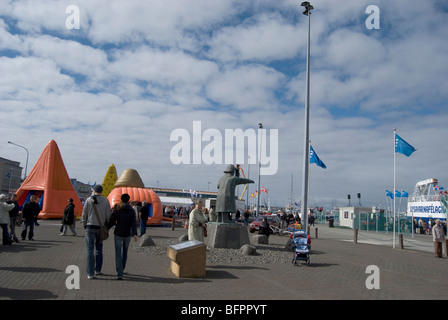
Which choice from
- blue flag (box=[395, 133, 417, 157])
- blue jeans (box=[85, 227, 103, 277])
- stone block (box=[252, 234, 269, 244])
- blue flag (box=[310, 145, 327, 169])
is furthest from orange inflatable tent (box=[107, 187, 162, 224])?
blue jeans (box=[85, 227, 103, 277])

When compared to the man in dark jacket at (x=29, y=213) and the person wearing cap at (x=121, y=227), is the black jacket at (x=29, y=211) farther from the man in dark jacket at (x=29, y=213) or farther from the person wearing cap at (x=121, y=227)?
the person wearing cap at (x=121, y=227)

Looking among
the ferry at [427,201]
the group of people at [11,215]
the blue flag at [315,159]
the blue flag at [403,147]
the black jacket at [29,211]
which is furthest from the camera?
the ferry at [427,201]

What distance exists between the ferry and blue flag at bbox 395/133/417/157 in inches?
691

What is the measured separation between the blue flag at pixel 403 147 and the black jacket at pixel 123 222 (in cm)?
1625

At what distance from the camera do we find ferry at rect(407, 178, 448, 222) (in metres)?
36.1

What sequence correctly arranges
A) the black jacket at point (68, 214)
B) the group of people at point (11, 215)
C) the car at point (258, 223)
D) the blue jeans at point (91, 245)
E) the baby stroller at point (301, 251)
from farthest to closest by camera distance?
the car at point (258, 223), the black jacket at point (68, 214), the group of people at point (11, 215), the baby stroller at point (301, 251), the blue jeans at point (91, 245)

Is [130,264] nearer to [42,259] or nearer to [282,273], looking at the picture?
[42,259]

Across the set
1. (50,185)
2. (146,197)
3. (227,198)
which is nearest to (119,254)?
(227,198)

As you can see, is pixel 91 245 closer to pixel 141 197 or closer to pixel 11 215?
pixel 11 215

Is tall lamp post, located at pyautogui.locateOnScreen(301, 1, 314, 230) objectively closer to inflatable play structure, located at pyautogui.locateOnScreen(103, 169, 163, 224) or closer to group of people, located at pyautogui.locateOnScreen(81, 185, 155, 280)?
group of people, located at pyautogui.locateOnScreen(81, 185, 155, 280)

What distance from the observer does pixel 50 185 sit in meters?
25.1

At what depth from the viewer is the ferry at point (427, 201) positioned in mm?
36125

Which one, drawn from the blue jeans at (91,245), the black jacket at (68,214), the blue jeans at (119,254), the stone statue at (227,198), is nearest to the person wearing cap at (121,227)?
the blue jeans at (119,254)
